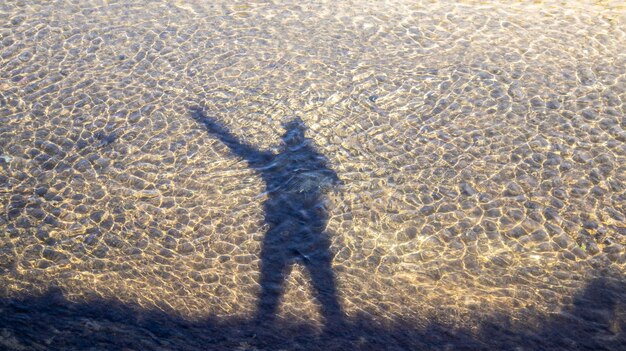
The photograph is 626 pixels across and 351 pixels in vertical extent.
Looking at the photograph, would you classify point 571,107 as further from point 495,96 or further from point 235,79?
point 235,79

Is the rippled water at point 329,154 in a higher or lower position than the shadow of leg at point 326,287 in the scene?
higher

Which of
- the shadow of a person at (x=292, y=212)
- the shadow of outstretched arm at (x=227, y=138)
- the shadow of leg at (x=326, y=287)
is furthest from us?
the shadow of outstretched arm at (x=227, y=138)

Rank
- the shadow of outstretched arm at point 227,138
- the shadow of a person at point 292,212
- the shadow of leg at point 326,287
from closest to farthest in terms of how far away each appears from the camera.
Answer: the shadow of leg at point 326,287 < the shadow of a person at point 292,212 < the shadow of outstretched arm at point 227,138

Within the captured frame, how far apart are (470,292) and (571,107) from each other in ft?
8.22

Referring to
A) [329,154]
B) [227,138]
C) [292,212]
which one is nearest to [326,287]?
[292,212]

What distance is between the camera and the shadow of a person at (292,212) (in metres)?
4.79

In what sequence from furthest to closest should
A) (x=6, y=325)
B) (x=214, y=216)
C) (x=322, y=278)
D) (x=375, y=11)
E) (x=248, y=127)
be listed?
(x=375, y=11) < (x=248, y=127) < (x=214, y=216) < (x=322, y=278) < (x=6, y=325)

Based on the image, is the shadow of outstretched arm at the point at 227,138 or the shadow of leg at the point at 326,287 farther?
the shadow of outstretched arm at the point at 227,138

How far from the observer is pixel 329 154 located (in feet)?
19.2

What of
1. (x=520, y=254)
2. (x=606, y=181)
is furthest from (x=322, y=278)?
(x=606, y=181)

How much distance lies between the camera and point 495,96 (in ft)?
20.9

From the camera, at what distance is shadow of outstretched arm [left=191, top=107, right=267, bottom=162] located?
589 centimetres

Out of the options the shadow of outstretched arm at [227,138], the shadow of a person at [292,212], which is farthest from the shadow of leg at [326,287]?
the shadow of outstretched arm at [227,138]

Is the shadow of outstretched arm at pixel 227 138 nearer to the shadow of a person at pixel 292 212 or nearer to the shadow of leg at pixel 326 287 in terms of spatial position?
the shadow of a person at pixel 292 212
